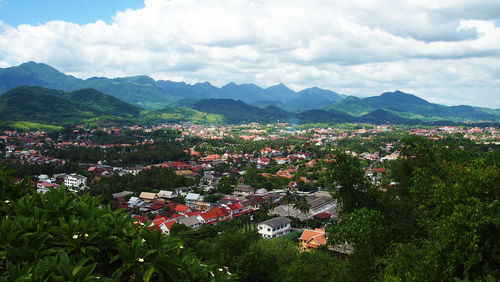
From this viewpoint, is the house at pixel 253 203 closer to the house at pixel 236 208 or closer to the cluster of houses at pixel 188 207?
the cluster of houses at pixel 188 207

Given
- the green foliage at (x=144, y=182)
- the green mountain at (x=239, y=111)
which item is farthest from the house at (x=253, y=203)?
the green mountain at (x=239, y=111)

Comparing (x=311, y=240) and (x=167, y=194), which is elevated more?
(x=311, y=240)

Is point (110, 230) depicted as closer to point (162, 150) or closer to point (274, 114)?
point (162, 150)

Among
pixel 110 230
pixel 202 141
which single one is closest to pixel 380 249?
pixel 110 230

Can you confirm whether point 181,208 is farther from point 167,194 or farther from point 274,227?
point 274,227

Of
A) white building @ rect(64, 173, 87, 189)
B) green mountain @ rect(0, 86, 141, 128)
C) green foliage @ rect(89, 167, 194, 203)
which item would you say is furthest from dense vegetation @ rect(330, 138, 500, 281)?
green mountain @ rect(0, 86, 141, 128)

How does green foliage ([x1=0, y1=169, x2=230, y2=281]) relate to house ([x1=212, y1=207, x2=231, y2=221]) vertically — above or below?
above

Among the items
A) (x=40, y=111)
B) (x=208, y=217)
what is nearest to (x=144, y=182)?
(x=208, y=217)

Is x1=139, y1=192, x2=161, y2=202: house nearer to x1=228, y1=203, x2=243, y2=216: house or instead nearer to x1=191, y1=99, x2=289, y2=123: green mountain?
x1=228, y1=203, x2=243, y2=216: house
